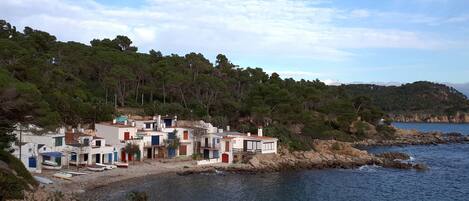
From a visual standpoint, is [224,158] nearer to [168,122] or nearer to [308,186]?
[168,122]

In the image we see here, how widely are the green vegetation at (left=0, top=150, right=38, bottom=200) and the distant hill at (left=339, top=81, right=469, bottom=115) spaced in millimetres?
134432

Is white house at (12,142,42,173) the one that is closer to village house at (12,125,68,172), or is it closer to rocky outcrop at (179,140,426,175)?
village house at (12,125,68,172)

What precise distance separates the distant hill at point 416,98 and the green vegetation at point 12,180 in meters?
134

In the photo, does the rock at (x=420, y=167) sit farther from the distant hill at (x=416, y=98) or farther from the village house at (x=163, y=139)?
the distant hill at (x=416, y=98)

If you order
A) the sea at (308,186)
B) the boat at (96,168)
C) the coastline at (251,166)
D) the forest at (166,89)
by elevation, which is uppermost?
the forest at (166,89)

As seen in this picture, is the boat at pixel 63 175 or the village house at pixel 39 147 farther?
the village house at pixel 39 147

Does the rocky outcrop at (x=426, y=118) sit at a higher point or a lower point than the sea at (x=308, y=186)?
higher

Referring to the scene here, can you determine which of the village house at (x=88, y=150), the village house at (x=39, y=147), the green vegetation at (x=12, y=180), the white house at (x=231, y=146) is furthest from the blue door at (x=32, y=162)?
the white house at (x=231, y=146)

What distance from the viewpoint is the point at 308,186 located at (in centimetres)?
3662

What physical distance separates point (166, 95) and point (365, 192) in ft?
104

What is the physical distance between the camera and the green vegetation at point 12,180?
64.5 ft

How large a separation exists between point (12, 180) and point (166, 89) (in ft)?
129

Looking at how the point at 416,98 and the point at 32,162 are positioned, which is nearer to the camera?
the point at 32,162

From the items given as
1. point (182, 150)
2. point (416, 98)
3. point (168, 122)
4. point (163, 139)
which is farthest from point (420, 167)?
point (416, 98)
